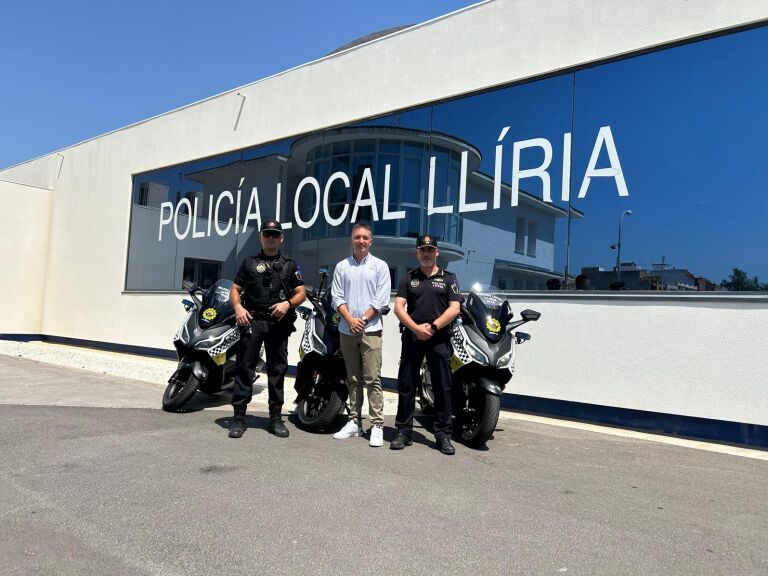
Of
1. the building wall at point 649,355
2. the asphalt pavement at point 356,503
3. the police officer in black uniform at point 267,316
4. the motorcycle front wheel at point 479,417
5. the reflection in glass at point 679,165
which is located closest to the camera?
the asphalt pavement at point 356,503

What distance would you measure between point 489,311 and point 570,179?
8.28 feet

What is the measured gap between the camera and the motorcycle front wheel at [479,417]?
4551mm

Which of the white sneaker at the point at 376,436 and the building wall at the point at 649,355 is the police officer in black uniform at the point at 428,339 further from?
the building wall at the point at 649,355

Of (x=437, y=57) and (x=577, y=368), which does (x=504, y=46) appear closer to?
(x=437, y=57)

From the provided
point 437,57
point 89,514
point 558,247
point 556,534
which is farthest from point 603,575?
point 437,57

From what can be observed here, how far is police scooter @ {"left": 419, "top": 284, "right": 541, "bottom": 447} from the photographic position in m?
4.60

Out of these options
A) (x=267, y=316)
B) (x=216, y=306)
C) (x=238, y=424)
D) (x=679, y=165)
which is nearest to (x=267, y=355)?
(x=267, y=316)

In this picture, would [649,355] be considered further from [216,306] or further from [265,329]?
[216,306]

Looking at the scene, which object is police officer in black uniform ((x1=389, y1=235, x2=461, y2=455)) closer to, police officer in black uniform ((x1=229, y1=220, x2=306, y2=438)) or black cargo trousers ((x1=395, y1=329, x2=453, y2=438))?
black cargo trousers ((x1=395, y1=329, x2=453, y2=438))

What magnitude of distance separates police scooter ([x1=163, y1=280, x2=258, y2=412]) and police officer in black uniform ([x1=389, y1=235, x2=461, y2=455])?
2055 mm

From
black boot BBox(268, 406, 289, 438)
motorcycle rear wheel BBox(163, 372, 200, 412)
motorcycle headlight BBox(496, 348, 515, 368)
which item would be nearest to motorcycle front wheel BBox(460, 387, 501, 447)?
motorcycle headlight BBox(496, 348, 515, 368)

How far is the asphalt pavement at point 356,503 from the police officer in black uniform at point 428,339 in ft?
0.80

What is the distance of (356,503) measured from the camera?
3.28m

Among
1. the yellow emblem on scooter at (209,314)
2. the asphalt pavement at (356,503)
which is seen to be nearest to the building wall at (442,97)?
the asphalt pavement at (356,503)
